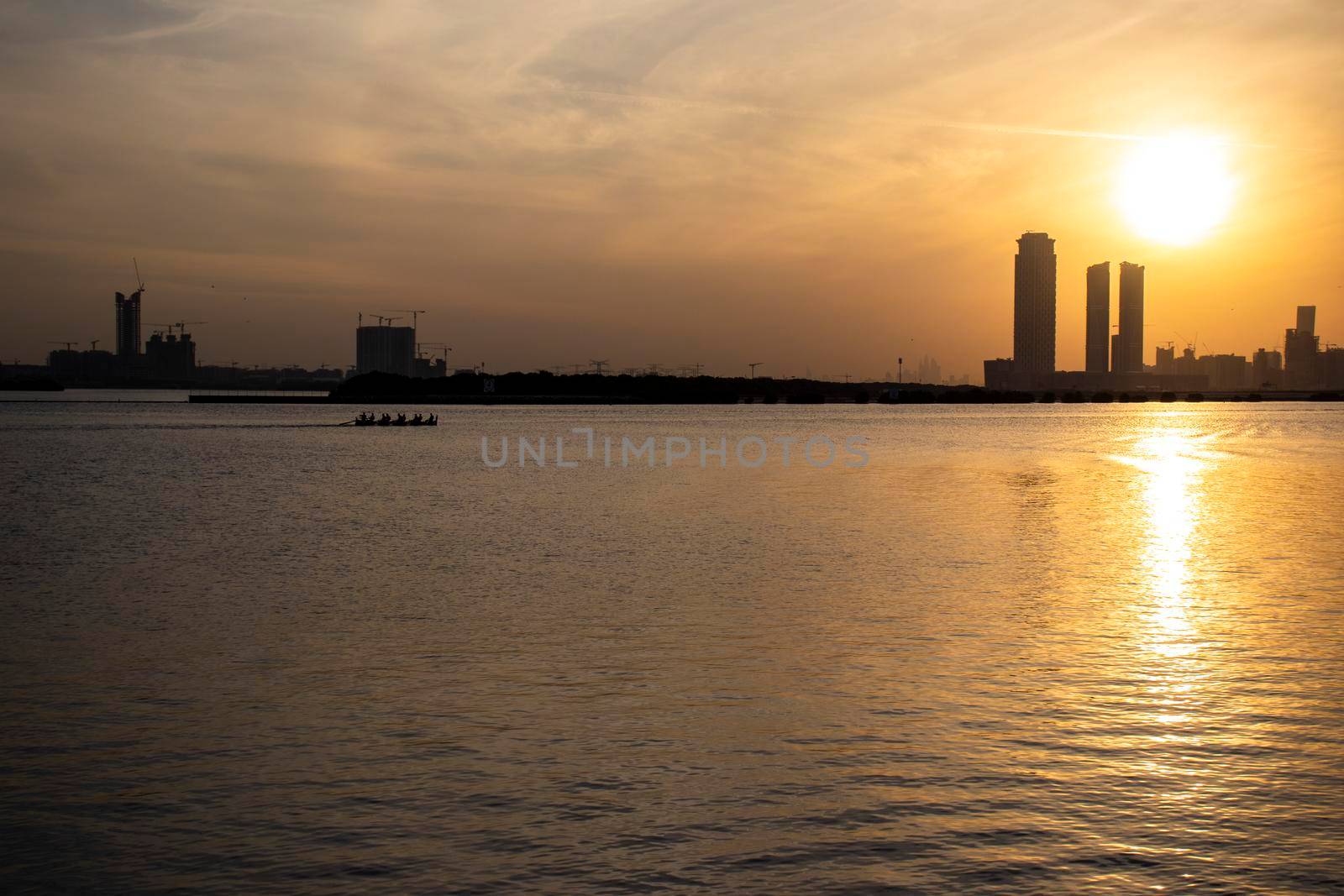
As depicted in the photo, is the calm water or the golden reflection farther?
the golden reflection

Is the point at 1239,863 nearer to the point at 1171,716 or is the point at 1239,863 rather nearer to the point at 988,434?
the point at 1171,716

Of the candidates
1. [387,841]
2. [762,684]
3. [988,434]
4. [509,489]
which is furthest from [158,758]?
[988,434]

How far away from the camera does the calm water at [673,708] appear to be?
939 centimetres

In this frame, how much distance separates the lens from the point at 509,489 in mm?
47000

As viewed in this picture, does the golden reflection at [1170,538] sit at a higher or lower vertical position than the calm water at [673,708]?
higher

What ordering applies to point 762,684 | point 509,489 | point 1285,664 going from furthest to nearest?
point 509,489
point 1285,664
point 762,684

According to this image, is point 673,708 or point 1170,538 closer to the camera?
point 673,708

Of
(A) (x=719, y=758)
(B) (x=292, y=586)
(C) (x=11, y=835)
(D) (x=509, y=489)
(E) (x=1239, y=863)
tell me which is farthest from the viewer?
(D) (x=509, y=489)

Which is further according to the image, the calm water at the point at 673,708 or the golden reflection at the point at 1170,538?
the golden reflection at the point at 1170,538

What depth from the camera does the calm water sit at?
9391 millimetres

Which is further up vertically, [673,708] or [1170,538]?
[1170,538]

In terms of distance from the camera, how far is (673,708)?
44.6 feet

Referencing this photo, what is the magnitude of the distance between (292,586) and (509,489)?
24.0m

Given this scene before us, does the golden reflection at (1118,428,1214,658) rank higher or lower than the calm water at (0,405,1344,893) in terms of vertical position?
higher
